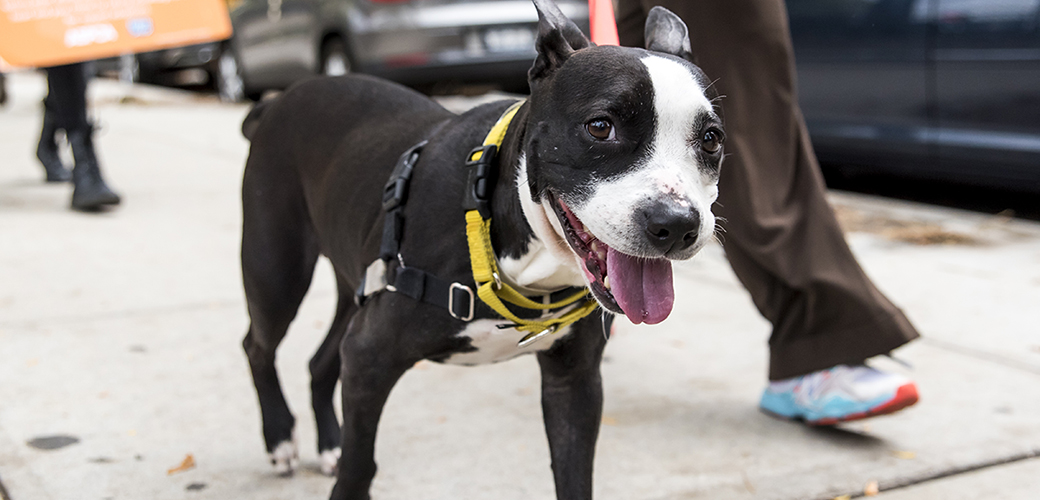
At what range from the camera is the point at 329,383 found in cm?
281

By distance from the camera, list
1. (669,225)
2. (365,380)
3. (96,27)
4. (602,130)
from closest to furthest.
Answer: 1. (669,225)
2. (602,130)
3. (365,380)
4. (96,27)

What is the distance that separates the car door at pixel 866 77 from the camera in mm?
5684

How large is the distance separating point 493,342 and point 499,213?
0.28 m

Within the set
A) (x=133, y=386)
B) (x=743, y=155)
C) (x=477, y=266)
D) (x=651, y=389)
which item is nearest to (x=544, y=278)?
(x=477, y=266)

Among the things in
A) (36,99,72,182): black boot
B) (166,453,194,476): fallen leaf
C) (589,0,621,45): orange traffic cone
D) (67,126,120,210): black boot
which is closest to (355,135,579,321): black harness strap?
(589,0,621,45): orange traffic cone

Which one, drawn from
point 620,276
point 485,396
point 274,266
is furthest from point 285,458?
point 620,276

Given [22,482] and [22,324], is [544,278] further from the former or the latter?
[22,324]

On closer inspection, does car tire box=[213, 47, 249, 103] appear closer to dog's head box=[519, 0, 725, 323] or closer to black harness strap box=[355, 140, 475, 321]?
black harness strap box=[355, 140, 475, 321]

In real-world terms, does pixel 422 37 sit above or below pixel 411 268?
below

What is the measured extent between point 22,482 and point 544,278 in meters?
1.49

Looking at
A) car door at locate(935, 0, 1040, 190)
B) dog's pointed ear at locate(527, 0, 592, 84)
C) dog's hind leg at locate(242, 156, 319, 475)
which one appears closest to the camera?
dog's pointed ear at locate(527, 0, 592, 84)

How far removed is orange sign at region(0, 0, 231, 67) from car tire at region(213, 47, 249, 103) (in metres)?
6.45

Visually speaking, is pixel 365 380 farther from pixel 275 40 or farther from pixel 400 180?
pixel 275 40

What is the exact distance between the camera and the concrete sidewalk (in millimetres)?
2652
